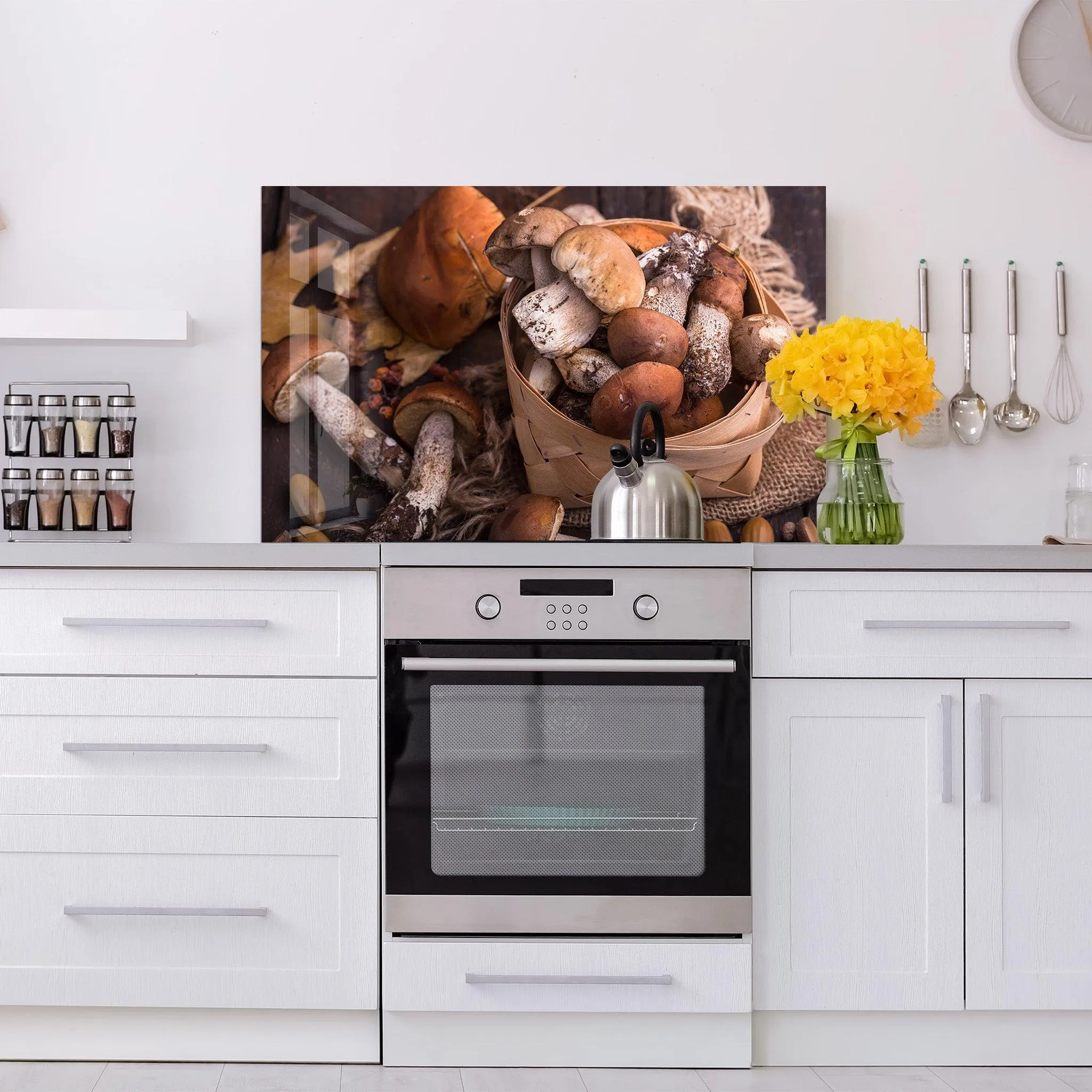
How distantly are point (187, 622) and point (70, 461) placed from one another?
0.77m

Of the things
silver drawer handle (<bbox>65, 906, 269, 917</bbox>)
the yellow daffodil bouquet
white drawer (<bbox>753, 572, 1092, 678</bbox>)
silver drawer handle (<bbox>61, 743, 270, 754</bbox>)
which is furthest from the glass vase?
silver drawer handle (<bbox>65, 906, 269, 917</bbox>)

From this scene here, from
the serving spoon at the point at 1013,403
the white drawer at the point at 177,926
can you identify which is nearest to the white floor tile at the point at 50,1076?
the white drawer at the point at 177,926

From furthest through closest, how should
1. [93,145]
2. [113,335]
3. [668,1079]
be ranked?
[93,145]
[113,335]
[668,1079]

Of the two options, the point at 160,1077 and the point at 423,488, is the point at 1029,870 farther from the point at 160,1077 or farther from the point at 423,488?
the point at 160,1077

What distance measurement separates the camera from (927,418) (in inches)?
96.9

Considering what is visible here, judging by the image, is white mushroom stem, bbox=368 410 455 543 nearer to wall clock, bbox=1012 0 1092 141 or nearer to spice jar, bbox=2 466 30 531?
spice jar, bbox=2 466 30 531

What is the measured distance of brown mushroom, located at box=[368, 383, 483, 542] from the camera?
94.7 inches

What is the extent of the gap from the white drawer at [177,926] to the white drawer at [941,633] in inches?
32.4

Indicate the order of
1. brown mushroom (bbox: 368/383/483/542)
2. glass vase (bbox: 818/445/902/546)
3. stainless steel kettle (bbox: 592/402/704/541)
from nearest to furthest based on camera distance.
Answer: stainless steel kettle (bbox: 592/402/704/541) → glass vase (bbox: 818/445/902/546) → brown mushroom (bbox: 368/383/483/542)

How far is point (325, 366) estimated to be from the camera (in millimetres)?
2432

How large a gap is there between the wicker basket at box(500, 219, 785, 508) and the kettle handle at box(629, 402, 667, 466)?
35 centimetres

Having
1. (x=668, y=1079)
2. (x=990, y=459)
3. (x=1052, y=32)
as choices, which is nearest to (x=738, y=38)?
(x=1052, y=32)

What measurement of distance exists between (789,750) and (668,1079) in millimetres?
596

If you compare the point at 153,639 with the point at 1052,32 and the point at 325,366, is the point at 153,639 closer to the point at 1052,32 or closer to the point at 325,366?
the point at 325,366
